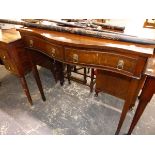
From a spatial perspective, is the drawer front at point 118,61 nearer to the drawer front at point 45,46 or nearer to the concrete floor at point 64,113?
the drawer front at point 45,46

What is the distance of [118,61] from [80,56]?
0.79 feet

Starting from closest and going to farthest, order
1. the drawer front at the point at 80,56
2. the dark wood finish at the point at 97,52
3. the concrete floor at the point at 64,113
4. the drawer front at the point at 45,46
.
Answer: the dark wood finish at the point at 97,52, the drawer front at the point at 80,56, the drawer front at the point at 45,46, the concrete floor at the point at 64,113

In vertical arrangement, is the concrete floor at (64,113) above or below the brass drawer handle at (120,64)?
below

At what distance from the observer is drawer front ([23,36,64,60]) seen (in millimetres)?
1011

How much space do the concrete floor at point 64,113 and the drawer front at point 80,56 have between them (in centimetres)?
74

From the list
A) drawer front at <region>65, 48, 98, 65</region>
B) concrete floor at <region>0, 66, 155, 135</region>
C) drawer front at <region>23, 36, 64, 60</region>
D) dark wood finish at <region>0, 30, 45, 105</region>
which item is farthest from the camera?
concrete floor at <region>0, 66, 155, 135</region>

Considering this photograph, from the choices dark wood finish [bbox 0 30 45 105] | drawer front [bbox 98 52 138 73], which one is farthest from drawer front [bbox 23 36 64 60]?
drawer front [bbox 98 52 138 73]

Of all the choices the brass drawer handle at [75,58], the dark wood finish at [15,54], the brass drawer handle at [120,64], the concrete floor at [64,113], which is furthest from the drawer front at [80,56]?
the concrete floor at [64,113]

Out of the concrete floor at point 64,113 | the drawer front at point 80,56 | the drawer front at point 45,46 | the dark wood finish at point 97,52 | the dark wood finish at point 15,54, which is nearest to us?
the dark wood finish at point 97,52

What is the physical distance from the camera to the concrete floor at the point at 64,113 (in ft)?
4.63

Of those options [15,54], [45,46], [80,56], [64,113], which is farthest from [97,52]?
[64,113]

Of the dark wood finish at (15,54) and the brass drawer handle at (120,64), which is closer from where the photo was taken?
the brass drawer handle at (120,64)

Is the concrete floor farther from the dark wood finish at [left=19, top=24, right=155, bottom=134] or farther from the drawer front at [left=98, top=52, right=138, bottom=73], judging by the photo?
the drawer front at [left=98, top=52, right=138, bottom=73]

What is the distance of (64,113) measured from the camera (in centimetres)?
157
